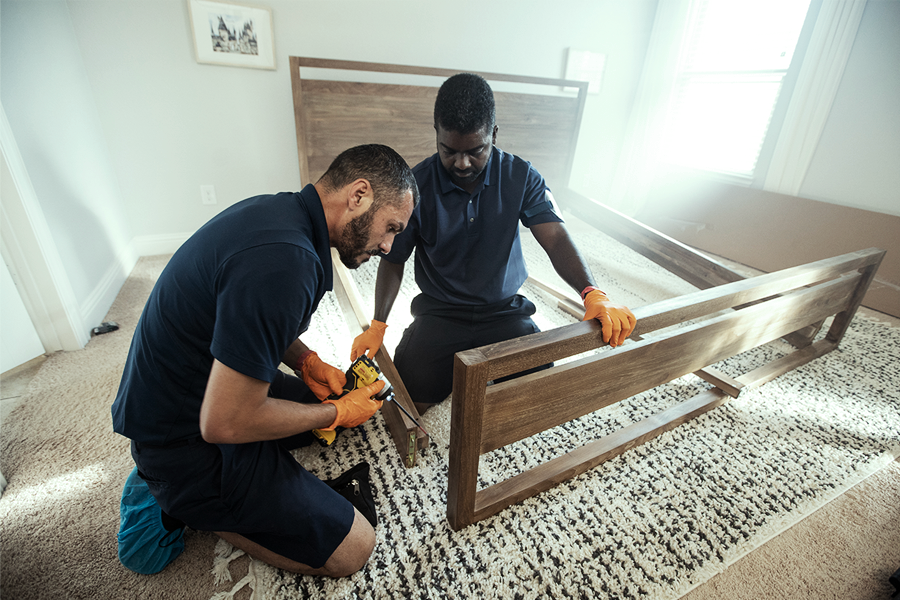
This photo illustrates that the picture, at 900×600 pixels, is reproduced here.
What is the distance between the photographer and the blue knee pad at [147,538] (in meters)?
0.89

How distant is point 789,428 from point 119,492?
2.12 m

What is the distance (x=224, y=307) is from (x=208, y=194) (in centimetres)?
236

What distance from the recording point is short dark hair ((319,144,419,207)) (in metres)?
0.83

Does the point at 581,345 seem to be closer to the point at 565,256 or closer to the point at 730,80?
the point at 565,256

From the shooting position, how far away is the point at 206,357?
78 cm

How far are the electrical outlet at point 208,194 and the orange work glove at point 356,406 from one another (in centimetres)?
223

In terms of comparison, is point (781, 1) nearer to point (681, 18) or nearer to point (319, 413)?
point (681, 18)

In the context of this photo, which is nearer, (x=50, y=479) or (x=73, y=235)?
(x=50, y=479)

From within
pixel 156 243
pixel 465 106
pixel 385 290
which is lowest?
pixel 156 243

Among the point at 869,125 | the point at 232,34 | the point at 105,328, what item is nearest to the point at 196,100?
the point at 232,34

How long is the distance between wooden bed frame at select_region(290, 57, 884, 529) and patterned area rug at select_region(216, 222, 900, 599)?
0.21 feet

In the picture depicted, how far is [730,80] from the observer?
124 inches

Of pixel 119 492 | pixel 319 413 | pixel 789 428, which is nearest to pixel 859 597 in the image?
pixel 789 428

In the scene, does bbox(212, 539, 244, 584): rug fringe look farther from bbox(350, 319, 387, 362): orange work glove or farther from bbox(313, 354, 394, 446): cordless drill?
bbox(350, 319, 387, 362): orange work glove
